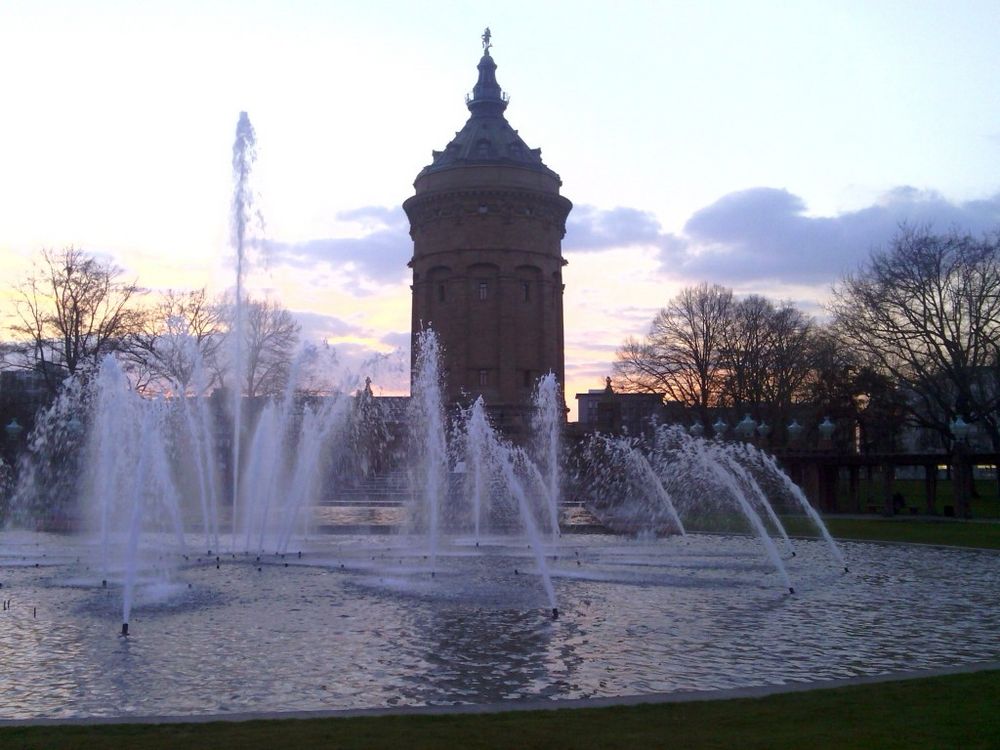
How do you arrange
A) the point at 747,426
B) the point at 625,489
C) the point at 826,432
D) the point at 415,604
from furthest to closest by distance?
the point at 625,489 < the point at 747,426 < the point at 826,432 < the point at 415,604

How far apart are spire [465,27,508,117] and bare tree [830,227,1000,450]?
27033mm

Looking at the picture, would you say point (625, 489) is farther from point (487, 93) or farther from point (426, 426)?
point (487, 93)

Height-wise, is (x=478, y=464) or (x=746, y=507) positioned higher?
(x=478, y=464)

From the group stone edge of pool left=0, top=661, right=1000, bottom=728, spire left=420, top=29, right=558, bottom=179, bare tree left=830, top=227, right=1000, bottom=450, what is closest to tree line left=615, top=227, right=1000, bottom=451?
bare tree left=830, top=227, right=1000, bottom=450

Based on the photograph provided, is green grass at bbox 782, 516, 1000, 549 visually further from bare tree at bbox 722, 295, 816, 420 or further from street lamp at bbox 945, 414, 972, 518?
bare tree at bbox 722, 295, 816, 420

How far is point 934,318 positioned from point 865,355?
3743mm

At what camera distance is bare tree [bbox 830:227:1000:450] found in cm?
4166

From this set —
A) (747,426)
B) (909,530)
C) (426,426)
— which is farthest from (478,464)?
(747,426)

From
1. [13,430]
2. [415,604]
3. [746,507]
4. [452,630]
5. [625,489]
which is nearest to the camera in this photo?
[452,630]

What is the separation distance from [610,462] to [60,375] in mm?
27482

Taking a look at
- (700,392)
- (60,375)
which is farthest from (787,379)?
(60,375)

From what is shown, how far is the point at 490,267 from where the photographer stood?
5675cm

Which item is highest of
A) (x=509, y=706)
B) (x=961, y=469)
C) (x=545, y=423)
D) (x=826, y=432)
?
(x=545, y=423)

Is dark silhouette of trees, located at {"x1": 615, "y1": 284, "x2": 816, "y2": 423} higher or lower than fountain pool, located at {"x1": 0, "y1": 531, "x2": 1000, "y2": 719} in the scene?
higher
